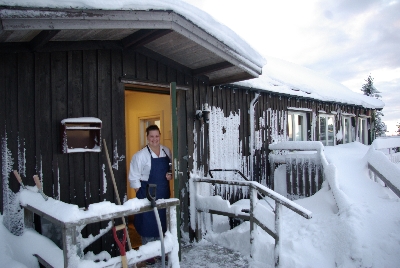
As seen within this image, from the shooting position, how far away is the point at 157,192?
4.19 meters

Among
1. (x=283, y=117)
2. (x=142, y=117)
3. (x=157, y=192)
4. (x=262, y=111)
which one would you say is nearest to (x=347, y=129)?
(x=283, y=117)

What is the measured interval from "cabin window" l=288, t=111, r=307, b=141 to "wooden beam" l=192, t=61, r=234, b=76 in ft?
15.0

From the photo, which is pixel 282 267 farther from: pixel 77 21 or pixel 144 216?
pixel 77 21

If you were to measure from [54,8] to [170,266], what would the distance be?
2669 mm

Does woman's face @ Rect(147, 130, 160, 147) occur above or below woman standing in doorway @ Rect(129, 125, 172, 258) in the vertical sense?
above

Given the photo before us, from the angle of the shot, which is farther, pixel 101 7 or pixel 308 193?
pixel 308 193

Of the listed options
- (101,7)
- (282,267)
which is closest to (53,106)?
(101,7)

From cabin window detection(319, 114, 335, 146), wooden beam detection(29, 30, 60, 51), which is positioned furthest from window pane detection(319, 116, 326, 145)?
wooden beam detection(29, 30, 60, 51)

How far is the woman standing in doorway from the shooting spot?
4016 millimetres

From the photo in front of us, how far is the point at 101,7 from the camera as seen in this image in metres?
2.77

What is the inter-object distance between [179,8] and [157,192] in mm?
2494

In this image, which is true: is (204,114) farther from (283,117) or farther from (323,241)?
(283,117)

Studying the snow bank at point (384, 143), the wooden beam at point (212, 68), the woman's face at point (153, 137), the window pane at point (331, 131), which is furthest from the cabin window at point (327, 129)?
the woman's face at point (153, 137)

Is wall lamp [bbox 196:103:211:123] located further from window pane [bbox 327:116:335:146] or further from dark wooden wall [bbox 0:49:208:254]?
window pane [bbox 327:116:335:146]
